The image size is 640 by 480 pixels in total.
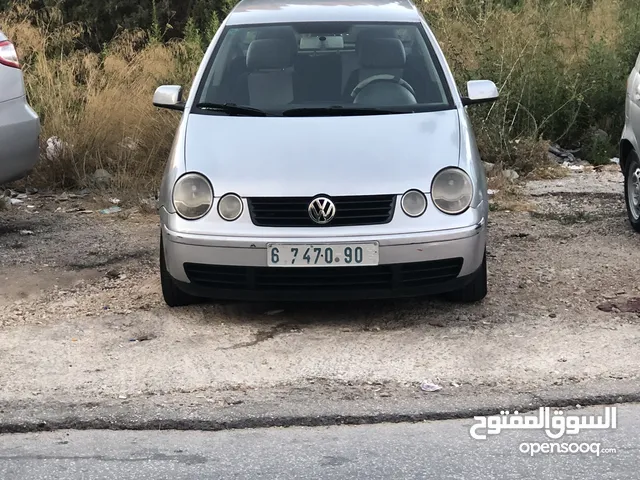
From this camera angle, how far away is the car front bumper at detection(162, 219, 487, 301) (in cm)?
483

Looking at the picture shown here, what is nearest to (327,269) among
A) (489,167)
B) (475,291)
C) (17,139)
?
(475,291)

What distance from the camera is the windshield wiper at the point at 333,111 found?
5.53 metres

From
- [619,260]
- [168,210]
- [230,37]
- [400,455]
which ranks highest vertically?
[230,37]

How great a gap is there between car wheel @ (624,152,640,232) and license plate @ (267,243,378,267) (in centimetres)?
298

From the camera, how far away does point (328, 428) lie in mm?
3877

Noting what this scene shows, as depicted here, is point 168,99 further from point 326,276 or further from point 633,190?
point 633,190

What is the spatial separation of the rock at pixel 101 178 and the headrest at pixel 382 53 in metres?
3.64

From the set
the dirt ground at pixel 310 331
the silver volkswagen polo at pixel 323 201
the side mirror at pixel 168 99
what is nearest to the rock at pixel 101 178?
the dirt ground at pixel 310 331

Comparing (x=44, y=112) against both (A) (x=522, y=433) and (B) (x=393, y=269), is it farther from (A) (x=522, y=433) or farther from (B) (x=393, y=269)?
(A) (x=522, y=433)

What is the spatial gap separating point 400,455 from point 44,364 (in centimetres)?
192

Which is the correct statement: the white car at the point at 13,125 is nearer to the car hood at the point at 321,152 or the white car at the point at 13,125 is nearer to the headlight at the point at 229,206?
the car hood at the point at 321,152

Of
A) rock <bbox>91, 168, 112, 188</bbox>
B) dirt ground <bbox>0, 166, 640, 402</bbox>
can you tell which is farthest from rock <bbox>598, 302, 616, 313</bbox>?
rock <bbox>91, 168, 112, 188</bbox>

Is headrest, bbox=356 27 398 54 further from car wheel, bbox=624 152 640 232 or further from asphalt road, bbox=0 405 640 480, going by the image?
asphalt road, bbox=0 405 640 480

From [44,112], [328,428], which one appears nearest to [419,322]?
[328,428]
